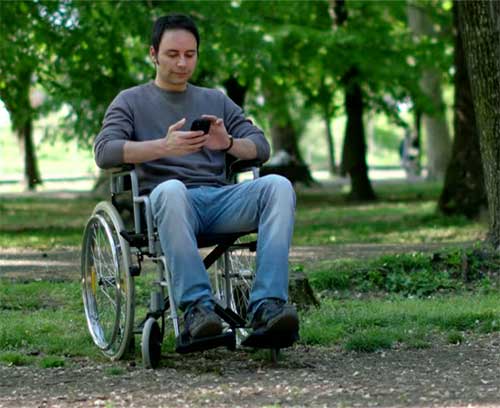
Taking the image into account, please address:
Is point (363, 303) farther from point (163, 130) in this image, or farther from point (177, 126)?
point (177, 126)

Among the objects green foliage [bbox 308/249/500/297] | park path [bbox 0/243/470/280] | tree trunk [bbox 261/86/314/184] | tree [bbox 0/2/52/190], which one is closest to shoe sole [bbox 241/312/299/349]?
green foliage [bbox 308/249/500/297]

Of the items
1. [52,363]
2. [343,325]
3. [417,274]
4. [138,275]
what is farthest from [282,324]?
[417,274]

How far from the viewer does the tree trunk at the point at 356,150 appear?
79.2 feet

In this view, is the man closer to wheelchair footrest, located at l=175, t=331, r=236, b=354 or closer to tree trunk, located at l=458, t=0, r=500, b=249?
wheelchair footrest, located at l=175, t=331, r=236, b=354

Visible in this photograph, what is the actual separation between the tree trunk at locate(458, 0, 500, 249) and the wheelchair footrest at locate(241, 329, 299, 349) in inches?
171

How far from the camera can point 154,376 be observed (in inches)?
227

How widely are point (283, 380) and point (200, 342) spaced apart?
1.34 feet

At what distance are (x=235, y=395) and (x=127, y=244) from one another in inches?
43.7

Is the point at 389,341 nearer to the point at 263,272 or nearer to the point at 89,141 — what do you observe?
the point at 263,272

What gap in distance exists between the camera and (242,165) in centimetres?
658

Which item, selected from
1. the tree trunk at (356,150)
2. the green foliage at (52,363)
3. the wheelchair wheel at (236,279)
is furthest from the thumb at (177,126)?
the tree trunk at (356,150)

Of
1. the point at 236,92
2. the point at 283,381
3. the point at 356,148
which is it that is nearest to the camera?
the point at 283,381

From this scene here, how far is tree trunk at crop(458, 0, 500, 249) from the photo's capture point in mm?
9883

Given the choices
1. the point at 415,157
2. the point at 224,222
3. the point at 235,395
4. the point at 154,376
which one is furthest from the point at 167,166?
the point at 415,157
